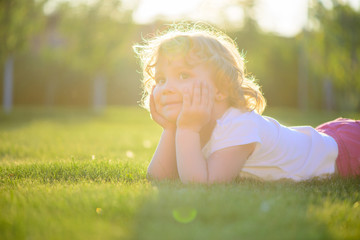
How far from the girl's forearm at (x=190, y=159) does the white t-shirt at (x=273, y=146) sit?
0.15 m

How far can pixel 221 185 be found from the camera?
2531mm

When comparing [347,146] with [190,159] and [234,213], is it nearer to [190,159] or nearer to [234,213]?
[190,159]

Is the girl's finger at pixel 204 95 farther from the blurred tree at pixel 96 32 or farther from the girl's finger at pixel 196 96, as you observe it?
the blurred tree at pixel 96 32

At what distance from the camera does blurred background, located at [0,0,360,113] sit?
18.0 m

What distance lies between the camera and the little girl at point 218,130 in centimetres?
269

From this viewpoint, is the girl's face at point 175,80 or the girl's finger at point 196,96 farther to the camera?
the girl's face at point 175,80

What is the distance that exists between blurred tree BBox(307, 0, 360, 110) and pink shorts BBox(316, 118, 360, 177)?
18.8 m

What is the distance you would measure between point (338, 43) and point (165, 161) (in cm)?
2023

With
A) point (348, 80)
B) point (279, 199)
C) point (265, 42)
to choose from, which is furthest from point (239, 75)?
point (265, 42)

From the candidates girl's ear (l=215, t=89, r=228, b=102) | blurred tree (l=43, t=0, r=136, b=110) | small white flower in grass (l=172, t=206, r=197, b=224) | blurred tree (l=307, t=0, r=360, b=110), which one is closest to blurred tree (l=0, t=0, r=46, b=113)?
blurred tree (l=43, t=0, r=136, b=110)

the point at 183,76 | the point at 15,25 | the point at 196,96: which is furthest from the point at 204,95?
the point at 15,25

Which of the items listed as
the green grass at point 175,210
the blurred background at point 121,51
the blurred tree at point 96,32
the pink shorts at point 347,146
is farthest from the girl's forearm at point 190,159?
the blurred tree at point 96,32

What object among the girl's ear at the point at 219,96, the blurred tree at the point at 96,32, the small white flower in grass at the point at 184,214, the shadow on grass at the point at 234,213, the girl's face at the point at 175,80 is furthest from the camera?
the blurred tree at the point at 96,32

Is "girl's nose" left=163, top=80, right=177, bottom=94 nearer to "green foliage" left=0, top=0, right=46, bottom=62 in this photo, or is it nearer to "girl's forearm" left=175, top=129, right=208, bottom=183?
"girl's forearm" left=175, top=129, right=208, bottom=183
